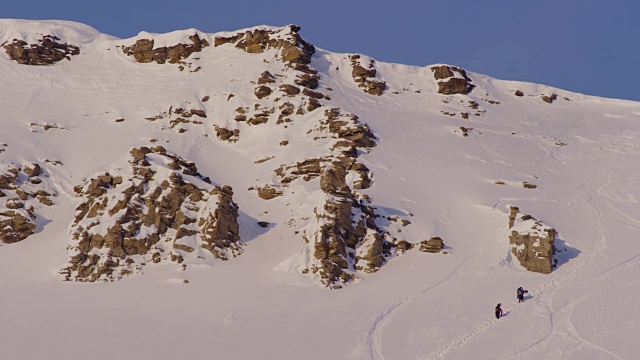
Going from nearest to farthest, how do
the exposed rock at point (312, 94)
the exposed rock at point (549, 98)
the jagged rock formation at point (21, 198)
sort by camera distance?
1. the jagged rock formation at point (21, 198)
2. the exposed rock at point (312, 94)
3. the exposed rock at point (549, 98)

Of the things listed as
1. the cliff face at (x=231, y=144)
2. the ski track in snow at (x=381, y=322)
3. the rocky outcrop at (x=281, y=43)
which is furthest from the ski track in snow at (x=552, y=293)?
the rocky outcrop at (x=281, y=43)

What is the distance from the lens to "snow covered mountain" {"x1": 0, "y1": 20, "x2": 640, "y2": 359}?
37.8 metres

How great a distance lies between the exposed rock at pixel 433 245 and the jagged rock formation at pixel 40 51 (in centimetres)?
5513

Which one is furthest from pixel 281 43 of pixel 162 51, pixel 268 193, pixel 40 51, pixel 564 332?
pixel 564 332

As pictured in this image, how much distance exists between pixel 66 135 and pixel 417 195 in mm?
33290

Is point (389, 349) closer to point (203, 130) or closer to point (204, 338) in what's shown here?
point (204, 338)

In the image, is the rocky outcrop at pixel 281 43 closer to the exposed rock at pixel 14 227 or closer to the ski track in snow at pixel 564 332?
the exposed rock at pixel 14 227

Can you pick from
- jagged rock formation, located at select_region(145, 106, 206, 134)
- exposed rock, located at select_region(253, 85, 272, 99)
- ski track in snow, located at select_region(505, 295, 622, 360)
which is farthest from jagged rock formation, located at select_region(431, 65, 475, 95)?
ski track in snow, located at select_region(505, 295, 622, 360)

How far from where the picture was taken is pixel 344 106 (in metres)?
75.0

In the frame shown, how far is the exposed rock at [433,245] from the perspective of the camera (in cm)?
4838

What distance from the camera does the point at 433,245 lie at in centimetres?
4853

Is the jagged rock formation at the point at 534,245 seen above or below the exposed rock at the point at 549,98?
below

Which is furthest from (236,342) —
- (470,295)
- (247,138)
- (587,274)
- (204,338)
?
(247,138)

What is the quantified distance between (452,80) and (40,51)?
48.8 m
